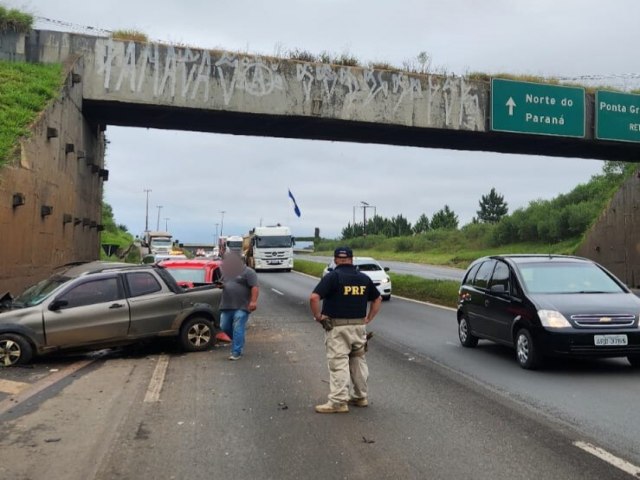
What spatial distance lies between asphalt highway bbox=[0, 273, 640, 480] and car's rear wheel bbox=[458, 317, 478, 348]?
82 cm

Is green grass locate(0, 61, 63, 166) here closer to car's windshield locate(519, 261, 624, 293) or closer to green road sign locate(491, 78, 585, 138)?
car's windshield locate(519, 261, 624, 293)

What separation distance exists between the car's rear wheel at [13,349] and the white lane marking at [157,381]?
1.96 metres

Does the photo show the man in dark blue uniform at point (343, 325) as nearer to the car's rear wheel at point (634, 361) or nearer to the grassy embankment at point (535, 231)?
the car's rear wheel at point (634, 361)

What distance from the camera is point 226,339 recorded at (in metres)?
12.3

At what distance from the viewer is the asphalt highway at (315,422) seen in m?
4.86

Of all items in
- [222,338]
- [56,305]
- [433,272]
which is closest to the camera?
[56,305]

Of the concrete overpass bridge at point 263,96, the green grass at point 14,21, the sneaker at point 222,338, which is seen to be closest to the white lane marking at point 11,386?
the sneaker at point 222,338

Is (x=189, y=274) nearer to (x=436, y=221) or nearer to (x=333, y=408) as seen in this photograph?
(x=333, y=408)

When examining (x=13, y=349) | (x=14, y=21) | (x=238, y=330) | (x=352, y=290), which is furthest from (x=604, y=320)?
(x=14, y=21)

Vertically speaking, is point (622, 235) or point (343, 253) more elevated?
point (622, 235)

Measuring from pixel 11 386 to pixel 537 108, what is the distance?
17093mm

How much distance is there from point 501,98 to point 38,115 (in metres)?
13.2

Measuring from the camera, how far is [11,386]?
8.23 m

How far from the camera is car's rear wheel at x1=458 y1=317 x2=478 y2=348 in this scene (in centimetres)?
1110
